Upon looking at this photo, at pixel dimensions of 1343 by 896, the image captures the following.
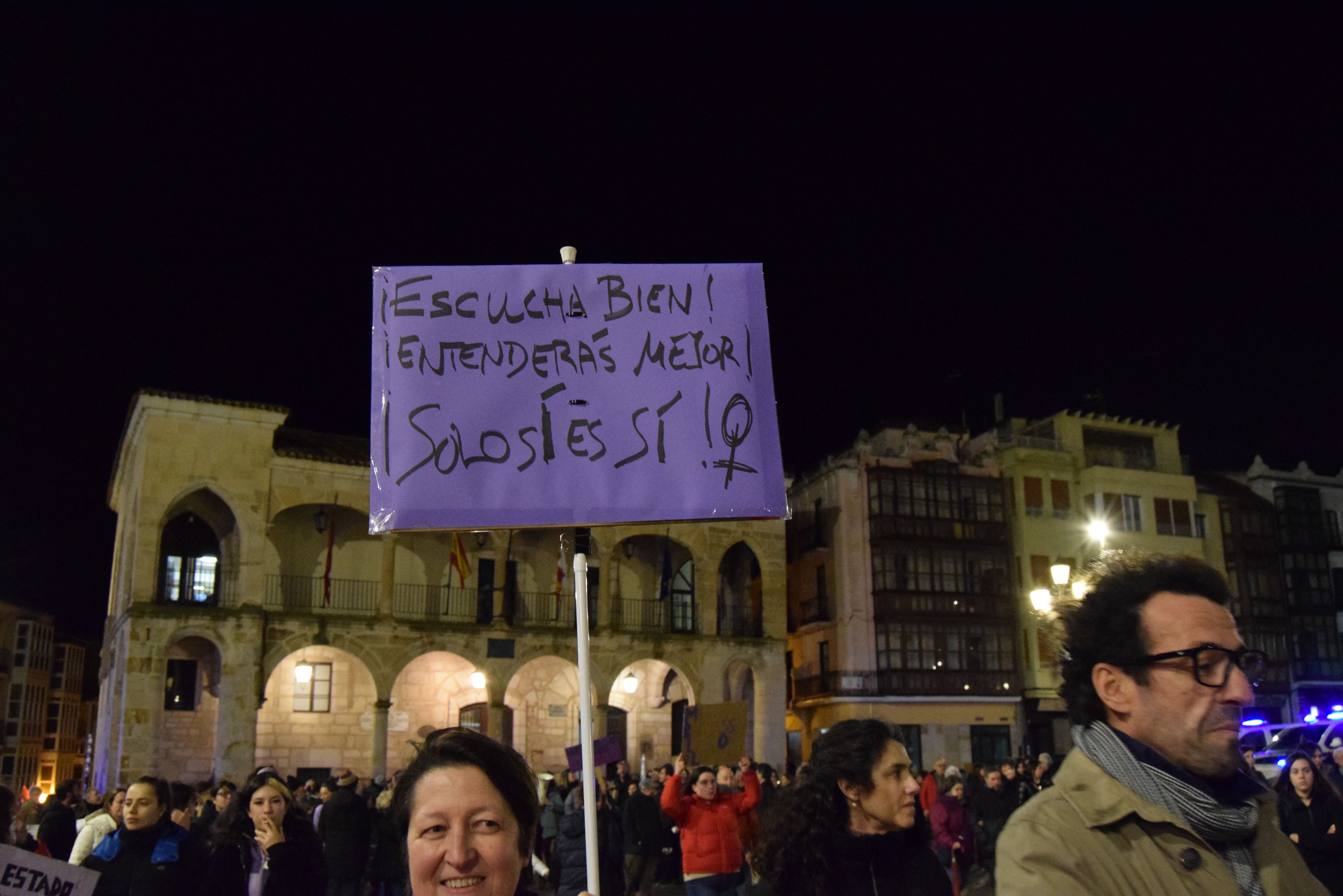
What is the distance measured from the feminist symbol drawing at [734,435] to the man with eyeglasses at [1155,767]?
1.77 m

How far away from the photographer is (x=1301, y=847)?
7.08m

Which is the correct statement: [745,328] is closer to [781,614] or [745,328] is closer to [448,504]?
[448,504]

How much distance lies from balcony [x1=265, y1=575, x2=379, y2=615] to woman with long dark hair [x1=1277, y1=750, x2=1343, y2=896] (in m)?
22.0

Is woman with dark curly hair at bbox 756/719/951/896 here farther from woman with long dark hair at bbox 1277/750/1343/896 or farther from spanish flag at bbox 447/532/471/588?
spanish flag at bbox 447/532/471/588

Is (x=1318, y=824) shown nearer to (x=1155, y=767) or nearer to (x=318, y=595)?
(x=1155, y=767)

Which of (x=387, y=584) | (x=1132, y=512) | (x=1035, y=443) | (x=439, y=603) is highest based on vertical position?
(x=1035, y=443)

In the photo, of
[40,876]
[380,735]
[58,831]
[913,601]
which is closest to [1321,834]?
[40,876]

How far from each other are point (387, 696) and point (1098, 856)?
2518 centimetres

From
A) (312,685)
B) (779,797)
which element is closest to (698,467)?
(779,797)

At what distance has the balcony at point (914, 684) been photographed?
3216 centimetres

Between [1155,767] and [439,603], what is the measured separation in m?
27.0

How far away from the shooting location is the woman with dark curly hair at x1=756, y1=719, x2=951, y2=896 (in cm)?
380

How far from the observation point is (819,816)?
3926mm

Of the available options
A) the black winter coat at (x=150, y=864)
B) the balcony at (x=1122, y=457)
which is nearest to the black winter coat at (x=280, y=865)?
the black winter coat at (x=150, y=864)
